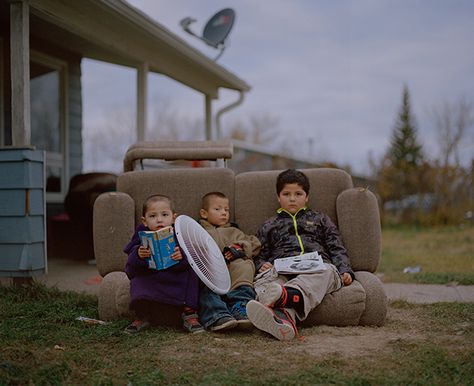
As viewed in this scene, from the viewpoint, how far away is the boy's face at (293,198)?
4.27 m

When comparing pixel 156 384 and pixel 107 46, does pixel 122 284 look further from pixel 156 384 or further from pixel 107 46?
pixel 107 46

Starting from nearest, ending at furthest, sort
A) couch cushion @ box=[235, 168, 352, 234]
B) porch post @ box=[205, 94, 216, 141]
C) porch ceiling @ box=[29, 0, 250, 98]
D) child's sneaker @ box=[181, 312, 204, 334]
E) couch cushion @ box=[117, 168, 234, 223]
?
child's sneaker @ box=[181, 312, 204, 334], couch cushion @ box=[235, 168, 352, 234], couch cushion @ box=[117, 168, 234, 223], porch ceiling @ box=[29, 0, 250, 98], porch post @ box=[205, 94, 216, 141]

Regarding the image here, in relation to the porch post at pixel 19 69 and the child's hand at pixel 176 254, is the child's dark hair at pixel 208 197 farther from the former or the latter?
the porch post at pixel 19 69

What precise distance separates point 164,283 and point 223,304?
403mm

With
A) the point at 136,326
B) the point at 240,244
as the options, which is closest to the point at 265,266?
the point at 240,244

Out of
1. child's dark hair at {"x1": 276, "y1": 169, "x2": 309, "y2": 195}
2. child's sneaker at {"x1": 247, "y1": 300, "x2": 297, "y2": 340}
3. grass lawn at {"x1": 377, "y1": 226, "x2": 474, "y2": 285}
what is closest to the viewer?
child's sneaker at {"x1": 247, "y1": 300, "x2": 297, "y2": 340}

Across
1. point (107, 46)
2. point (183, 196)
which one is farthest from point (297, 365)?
point (107, 46)

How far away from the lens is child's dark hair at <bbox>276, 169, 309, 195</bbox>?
4.31 metres

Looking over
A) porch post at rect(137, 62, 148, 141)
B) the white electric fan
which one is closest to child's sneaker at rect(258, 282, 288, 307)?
the white electric fan

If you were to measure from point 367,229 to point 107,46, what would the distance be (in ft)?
15.1

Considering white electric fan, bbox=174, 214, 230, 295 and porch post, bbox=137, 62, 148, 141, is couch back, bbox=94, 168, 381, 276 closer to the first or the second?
white electric fan, bbox=174, 214, 230, 295

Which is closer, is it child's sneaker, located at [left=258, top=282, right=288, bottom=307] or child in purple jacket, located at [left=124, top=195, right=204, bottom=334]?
child's sneaker, located at [left=258, top=282, right=288, bottom=307]

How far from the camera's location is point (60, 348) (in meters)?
3.26

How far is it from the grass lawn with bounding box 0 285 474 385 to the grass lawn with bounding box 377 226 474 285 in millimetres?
1840
